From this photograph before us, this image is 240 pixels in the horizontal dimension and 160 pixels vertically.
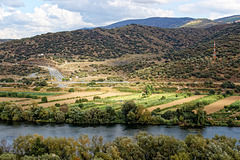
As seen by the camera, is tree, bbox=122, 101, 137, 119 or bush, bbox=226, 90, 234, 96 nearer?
tree, bbox=122, 101, 137, 119

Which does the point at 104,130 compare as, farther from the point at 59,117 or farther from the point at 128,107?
the point at 59,117

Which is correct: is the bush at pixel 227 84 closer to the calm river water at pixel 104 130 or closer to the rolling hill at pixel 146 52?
the rolling hill at pixel 146 52

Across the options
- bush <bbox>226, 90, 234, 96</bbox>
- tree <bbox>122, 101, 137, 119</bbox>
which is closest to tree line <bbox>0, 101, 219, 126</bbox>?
tree <bbox>122, 101, 137, 119</bbox>

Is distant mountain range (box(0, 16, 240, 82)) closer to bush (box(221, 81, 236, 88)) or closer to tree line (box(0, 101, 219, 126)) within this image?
bush (box(221, 81, 236, 88))

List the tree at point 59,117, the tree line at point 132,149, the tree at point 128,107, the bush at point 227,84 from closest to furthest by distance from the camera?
the tree line at point 132,149
the tree at point 128,107
the tree at point 59,117
the bush at point 227,84

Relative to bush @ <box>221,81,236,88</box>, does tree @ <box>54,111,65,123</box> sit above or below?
below

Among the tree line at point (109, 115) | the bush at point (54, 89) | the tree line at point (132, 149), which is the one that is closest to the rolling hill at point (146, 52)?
the bush at point (54, 89)
